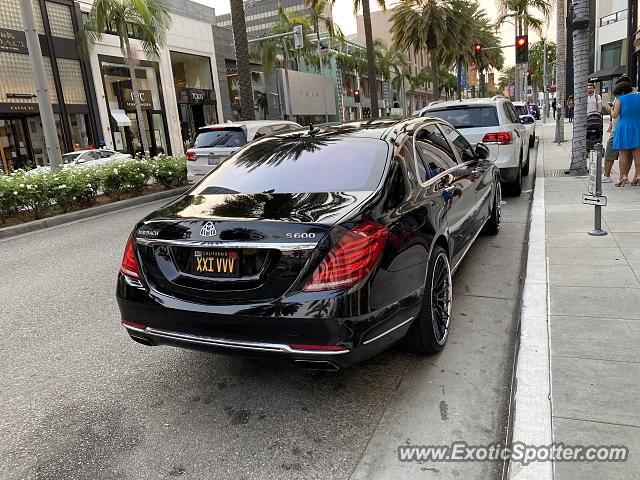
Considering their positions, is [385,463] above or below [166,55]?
below

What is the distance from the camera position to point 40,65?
39.2 ft

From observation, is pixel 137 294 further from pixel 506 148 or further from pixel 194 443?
pixel 506 148

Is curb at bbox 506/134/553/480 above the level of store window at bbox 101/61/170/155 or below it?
below

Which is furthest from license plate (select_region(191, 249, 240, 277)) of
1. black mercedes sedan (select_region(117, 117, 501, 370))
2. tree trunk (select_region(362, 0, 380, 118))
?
tree trunk (select_region(362, 0, 380, 118))

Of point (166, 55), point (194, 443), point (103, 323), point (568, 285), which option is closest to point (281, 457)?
point (194, 443)

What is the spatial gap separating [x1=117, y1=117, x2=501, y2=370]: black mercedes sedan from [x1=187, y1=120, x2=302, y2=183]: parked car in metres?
8.05

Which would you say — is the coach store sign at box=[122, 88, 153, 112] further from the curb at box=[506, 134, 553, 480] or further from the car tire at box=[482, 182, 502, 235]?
the curb at box=[506, 134, 553, 480]

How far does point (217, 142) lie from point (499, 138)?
20.6 ft

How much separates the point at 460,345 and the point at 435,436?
3.70 ft

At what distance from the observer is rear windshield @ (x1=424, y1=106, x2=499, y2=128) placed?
903 centimetres

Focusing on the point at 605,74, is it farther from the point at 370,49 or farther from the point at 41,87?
the point at 41,87

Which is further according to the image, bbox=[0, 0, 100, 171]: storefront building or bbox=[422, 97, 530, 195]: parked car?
bbox=[0, 0, 100, 171]: storefront building

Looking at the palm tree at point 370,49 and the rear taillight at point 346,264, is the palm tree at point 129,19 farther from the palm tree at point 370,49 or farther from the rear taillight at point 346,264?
the rear taillight at point 346,264

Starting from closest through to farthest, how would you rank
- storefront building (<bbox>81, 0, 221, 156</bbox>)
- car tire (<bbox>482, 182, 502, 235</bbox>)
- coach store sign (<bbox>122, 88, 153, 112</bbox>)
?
car tire (<bbox>482, 182, 502, 235</bbox>)
storefront building (<bbox>81, 0, 221, 156</bbox>)
coach store sign (<bbox>122, 88, 153, 112</bbox>)
